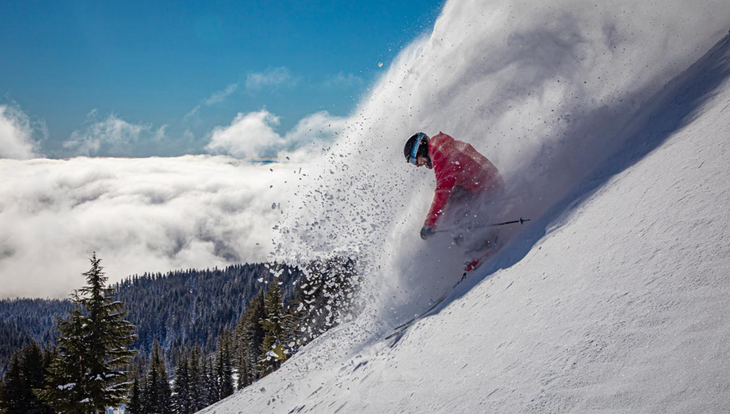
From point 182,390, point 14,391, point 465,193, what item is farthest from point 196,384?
point 465,193

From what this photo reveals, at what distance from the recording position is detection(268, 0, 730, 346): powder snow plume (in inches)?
305

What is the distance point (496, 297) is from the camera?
4.77m

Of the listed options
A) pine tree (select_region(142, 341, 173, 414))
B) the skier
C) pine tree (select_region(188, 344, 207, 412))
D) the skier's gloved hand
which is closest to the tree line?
pine tree (select_region(142, 341, 173, 414))

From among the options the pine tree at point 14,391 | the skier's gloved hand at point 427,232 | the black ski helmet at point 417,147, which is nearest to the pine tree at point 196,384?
the pine tree at point 14,391

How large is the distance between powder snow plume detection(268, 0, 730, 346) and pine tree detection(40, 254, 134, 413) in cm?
1461

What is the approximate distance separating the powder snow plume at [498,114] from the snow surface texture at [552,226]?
0.11ft

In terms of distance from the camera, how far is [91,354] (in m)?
19.0

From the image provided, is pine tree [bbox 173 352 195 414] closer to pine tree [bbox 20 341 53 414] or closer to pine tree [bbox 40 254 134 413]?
pine tree [bbox 20 341 53 414]

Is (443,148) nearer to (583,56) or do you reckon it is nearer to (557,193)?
(557,193)

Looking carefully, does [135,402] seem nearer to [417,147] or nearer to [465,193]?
[417,147]

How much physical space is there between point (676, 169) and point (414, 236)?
5.10 m

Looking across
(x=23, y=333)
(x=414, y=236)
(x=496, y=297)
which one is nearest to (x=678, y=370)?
(x=496, y=297)

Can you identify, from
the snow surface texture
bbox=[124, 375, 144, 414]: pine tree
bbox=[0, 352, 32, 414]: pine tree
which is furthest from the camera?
bbox=[124, 375, 144, 414]: pine tree

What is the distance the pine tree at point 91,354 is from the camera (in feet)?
61.8
